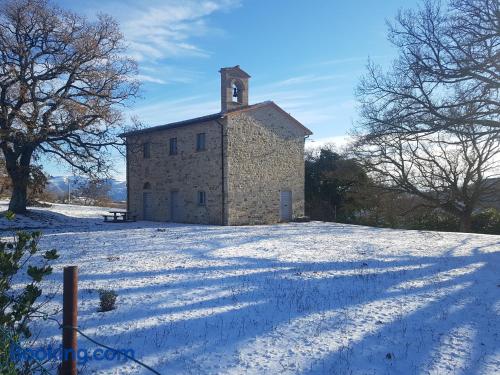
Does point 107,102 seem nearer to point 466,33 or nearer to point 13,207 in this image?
point 13,207

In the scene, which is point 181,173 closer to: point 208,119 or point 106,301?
point 208,119

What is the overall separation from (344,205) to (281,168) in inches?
317

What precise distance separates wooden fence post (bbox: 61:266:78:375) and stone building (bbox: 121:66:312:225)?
18476 millimetres

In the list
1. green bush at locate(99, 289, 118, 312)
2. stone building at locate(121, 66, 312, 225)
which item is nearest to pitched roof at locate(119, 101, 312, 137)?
stone building at locate(121, 66, 312, 225)

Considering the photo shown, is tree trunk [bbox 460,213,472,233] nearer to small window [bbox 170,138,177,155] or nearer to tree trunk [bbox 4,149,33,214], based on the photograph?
small window [bbox 170,138,177,155]

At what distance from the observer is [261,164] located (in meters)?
24.6

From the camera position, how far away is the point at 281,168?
25.8 meters

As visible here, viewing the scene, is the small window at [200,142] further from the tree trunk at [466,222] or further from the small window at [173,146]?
the tree trunk at [466,222]

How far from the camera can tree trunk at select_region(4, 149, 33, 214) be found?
22.6m

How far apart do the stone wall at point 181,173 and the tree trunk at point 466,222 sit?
658 inches

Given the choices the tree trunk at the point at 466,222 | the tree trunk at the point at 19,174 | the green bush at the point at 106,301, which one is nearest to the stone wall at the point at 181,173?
the tree trunk at the point at 19,174

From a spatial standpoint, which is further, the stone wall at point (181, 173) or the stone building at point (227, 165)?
the stone wall at point (181, 173)

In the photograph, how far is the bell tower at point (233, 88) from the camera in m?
24.0

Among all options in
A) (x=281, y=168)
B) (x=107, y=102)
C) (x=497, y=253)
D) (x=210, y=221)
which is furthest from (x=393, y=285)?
(x=107, y=102)
